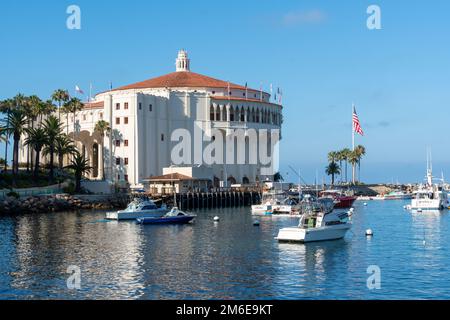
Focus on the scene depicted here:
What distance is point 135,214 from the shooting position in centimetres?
8388

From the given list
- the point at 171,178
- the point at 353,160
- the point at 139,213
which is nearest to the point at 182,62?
the point at 171,178

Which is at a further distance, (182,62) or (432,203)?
(182,62)

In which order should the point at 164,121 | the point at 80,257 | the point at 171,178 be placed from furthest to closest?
the point at 164,121 < the point at 171,178 < the point at 80,257

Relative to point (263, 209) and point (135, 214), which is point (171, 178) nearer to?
point (263, 209)

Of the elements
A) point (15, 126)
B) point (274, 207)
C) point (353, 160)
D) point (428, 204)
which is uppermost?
point (15, 126)

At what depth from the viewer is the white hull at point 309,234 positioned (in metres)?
55.7

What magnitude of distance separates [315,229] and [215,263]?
13.2 metres

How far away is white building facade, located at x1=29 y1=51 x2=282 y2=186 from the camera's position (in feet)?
426

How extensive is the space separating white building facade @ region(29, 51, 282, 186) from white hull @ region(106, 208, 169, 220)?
44425 mm

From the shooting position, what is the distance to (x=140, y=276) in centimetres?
4053

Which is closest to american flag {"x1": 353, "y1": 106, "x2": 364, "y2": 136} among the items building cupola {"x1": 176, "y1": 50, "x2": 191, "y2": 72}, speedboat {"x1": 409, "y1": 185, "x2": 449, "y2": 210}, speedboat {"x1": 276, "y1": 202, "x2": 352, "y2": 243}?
speedboat {"x1": 409, "y1": 185, "x2": 449, "y2": 210}

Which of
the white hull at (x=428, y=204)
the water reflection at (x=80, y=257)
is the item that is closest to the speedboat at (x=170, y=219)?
the water reflection at (x=80, y=257)

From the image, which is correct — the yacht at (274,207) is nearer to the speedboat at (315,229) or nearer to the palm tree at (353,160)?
the speedboat at (315,229)
